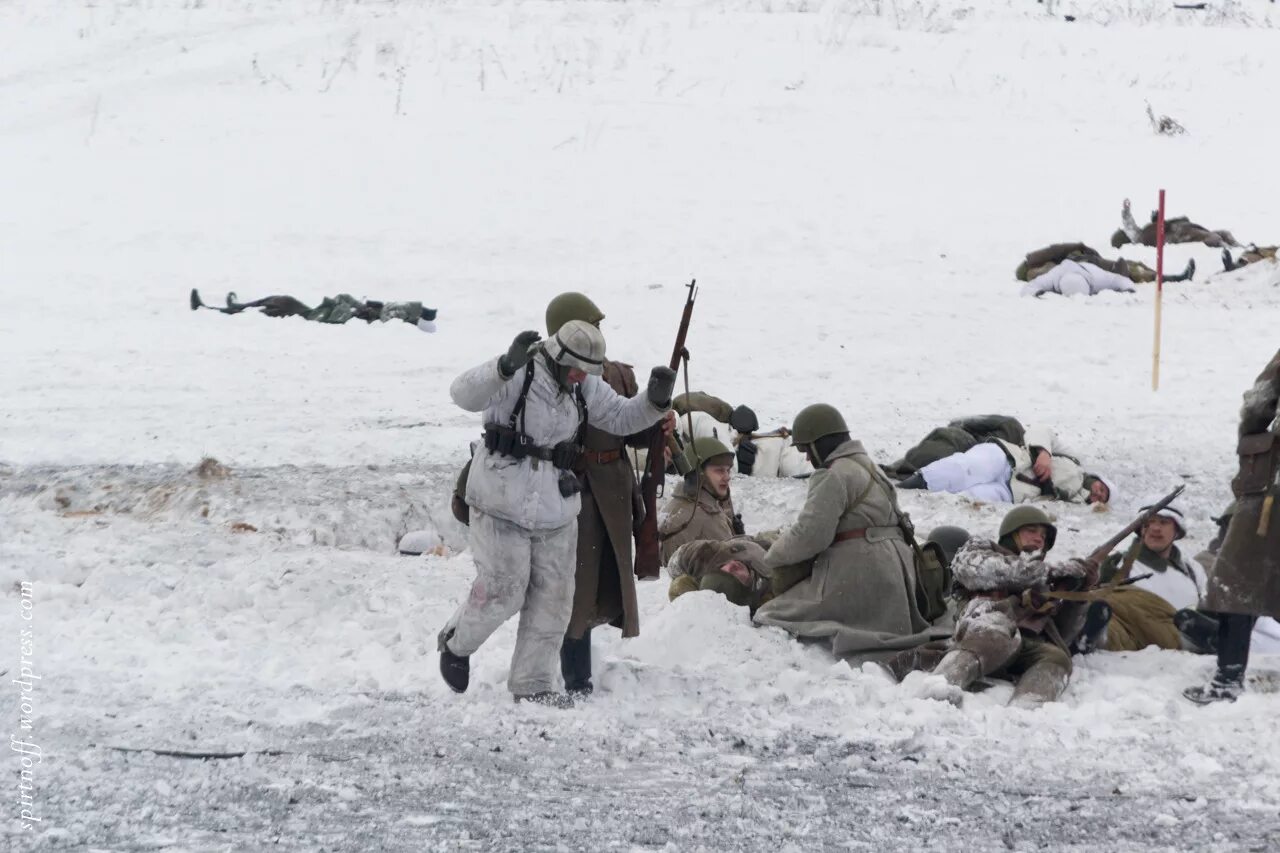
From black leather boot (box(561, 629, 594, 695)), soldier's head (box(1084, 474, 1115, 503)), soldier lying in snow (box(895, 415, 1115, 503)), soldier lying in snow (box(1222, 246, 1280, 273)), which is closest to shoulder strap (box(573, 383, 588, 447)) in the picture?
black leather boot (box(561, 629, 594, 695))

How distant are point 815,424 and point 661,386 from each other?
1345 millimetres

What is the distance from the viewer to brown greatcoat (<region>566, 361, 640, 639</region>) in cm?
572

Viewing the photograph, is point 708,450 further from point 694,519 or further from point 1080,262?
point 1080,262

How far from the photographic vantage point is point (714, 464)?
7887 mm

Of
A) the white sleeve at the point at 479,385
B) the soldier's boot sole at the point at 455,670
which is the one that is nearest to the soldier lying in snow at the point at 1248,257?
the soldier's boot sole at the point at 455,670

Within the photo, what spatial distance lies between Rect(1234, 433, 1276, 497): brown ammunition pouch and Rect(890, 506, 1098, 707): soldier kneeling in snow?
99cm

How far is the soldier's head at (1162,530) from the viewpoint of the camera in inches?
271

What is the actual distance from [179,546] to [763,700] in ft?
12.3

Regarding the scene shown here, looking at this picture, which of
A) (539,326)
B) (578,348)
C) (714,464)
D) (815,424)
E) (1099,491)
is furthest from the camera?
(539,326)

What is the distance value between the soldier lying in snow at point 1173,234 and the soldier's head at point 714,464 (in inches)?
404

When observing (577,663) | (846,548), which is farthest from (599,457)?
(846,548)

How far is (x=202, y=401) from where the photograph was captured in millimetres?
11914

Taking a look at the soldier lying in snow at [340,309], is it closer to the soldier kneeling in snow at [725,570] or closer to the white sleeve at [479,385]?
the soldier kneeling in snow at [725,570]

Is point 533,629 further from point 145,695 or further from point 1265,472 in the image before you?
point 1265,472
